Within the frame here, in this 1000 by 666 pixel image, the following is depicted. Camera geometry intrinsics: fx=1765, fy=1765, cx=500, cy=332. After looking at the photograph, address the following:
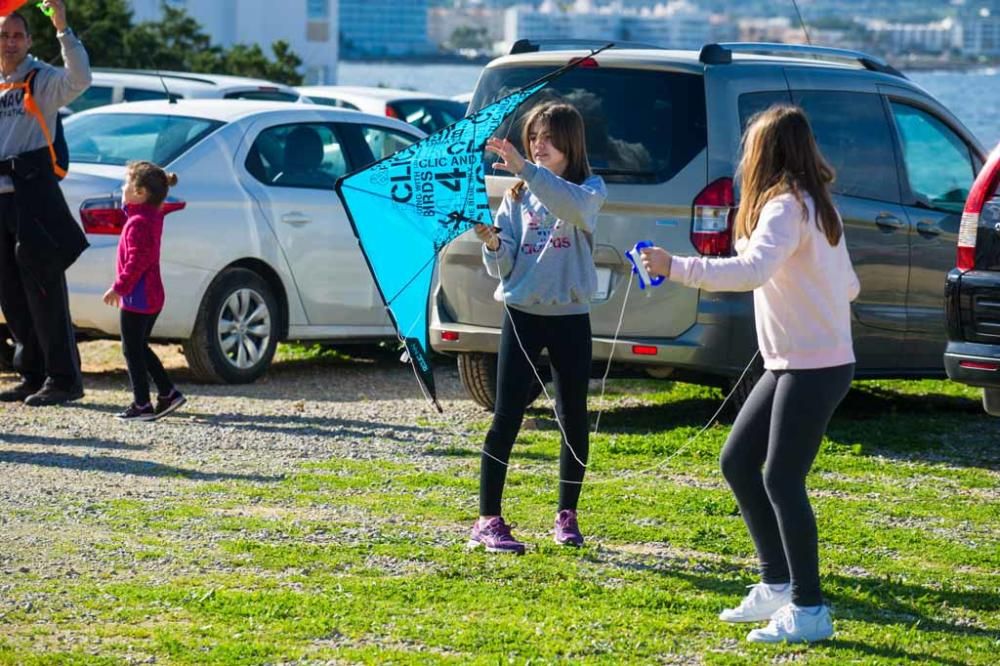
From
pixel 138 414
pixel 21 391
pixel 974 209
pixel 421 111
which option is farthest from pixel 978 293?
pixel 421 111

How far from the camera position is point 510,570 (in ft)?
20.4

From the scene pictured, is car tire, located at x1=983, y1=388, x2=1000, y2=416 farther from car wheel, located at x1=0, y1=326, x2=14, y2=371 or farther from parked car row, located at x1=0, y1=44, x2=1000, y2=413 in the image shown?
car wheel, located at x1=0, y1=326, x2=14, y2=371

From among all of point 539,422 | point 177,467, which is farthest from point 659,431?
point 177,467

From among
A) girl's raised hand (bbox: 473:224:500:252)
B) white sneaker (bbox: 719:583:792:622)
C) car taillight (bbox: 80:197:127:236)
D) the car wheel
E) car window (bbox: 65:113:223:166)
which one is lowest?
the car wheel

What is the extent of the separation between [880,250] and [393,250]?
3.35 m

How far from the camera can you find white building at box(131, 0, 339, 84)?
57688mm

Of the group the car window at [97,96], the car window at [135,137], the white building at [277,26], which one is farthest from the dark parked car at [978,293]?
the white building at [277,26]

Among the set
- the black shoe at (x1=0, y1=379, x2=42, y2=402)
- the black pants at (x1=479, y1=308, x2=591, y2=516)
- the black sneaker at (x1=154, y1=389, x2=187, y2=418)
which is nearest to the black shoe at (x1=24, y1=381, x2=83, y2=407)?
the black shoe at (x1=0, y1=379, x2=42, y2=402)

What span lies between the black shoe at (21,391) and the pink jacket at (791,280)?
5359 millimetres

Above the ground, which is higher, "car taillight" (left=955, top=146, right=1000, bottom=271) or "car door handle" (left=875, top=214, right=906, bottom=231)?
"car taillight" (left=955, top=146, right=1000, bottom=271)

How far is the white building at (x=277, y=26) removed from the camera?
5769cm

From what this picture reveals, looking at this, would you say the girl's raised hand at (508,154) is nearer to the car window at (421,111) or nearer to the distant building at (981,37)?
the car window at (421,111)

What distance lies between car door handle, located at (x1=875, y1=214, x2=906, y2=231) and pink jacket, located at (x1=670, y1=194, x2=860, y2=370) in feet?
12.4

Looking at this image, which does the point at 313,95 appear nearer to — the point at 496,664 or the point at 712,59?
the point at 712,59
